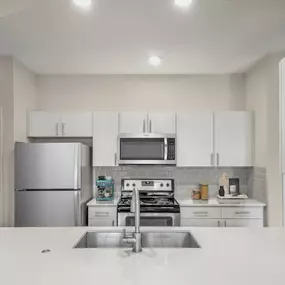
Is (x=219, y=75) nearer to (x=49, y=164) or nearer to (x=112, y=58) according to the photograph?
(x=112, y=58)

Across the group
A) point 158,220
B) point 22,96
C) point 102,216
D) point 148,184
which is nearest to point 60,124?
point 22,96

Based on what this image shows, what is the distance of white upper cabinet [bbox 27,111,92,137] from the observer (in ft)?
13.7

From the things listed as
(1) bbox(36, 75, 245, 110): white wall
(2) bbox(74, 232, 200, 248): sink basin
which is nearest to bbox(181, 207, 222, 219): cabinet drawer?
(1) bbox(36, 75, 245, 110): white wall

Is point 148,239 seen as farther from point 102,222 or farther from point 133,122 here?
point 133,122

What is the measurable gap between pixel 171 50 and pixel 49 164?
1.74m

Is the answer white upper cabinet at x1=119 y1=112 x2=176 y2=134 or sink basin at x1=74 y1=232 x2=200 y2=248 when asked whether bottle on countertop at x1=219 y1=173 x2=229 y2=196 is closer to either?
white upper cabinet at x1=119 y1=112 x2=176 y2=134

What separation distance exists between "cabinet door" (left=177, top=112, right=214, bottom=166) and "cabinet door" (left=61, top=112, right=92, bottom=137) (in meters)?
1.08

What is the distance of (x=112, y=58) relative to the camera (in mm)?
3812

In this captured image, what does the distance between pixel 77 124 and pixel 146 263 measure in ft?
9.26

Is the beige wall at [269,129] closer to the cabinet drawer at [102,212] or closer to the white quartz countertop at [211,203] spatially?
the white quartz countertop at [211,203]

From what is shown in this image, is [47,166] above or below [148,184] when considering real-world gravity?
above

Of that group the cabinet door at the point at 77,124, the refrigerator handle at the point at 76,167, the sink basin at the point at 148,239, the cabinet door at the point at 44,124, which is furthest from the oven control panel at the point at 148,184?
the sink basin at the point at 148,239

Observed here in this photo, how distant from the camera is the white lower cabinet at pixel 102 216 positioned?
3.87 meters

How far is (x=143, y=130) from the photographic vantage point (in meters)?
4.16
